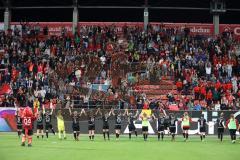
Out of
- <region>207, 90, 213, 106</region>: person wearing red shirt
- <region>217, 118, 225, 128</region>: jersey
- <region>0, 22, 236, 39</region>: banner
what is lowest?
<region>217, 118, 225, 128</region>: jersey

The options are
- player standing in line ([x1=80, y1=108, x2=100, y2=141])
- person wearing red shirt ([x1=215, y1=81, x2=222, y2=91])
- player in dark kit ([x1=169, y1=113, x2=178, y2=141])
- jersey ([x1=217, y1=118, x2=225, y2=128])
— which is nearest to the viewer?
player standing in line ([x1=80, y1=108, x2=100, y2=141])

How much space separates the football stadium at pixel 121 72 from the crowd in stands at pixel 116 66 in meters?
0.09

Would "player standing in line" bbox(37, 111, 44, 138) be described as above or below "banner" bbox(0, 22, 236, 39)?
below

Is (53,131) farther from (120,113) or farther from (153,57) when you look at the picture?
(153,57)

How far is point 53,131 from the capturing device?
1465 inches

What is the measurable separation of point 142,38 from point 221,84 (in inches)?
378

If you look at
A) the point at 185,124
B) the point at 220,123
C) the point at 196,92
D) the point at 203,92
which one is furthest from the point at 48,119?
the point at 203,92

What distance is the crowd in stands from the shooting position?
41312 millimetres

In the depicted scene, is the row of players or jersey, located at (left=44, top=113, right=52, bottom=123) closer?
the row of players

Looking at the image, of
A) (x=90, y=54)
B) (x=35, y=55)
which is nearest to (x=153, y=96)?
(x=90, y=54)

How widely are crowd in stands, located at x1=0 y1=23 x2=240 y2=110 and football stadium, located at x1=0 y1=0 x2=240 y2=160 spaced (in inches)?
3.5

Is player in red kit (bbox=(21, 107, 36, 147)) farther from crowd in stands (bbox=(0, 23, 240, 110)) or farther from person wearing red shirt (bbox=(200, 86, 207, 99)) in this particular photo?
person wearing red shirt (bbox=(200, 86, 207, 99))

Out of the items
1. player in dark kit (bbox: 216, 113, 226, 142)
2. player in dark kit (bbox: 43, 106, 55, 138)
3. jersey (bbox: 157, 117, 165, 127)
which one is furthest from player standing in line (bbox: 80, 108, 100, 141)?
player in dark kit (bbox: 216, 113, 226, 142)

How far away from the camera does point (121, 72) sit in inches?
1746
